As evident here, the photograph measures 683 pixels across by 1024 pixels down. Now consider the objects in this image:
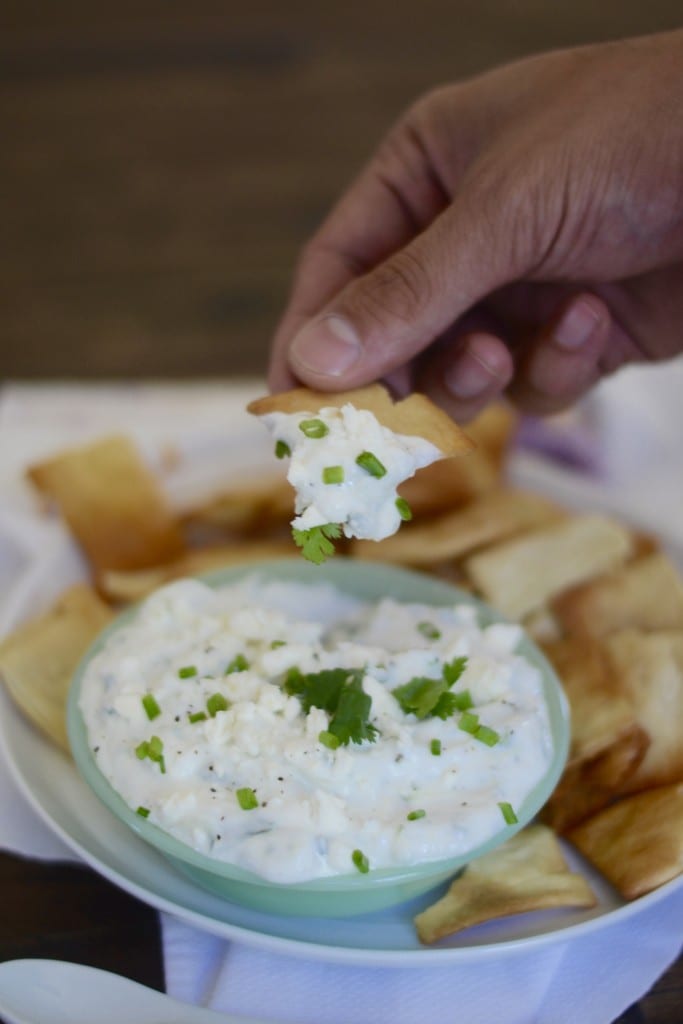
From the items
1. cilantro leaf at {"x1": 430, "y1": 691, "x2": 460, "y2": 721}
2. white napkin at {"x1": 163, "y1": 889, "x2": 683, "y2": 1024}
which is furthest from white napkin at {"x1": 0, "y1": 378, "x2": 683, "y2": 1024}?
cilantro leaf at {"x1": 430, "y1": 691, "x2": 460, "y2": 721}

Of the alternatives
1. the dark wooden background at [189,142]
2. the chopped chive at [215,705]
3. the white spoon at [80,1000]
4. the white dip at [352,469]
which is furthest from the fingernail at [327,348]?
the dark wooden background at [189,142]

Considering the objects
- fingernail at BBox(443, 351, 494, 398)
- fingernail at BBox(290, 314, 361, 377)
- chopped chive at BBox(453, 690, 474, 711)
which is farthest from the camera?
fingernail at BBox(443, 351, 494, 398)

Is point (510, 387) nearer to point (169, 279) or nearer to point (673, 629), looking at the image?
point (673, 629)

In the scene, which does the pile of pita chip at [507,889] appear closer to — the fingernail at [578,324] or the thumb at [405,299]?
the thumb at [405,299]

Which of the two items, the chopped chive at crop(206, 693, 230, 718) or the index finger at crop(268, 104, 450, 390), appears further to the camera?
Result: the index finger at crop(268, 104, 450, 390)

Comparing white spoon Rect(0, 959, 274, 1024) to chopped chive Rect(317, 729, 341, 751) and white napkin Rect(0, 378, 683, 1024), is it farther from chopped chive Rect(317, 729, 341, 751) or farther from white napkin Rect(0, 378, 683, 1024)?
chopped chive Rect(317, 729, 341, 751)
